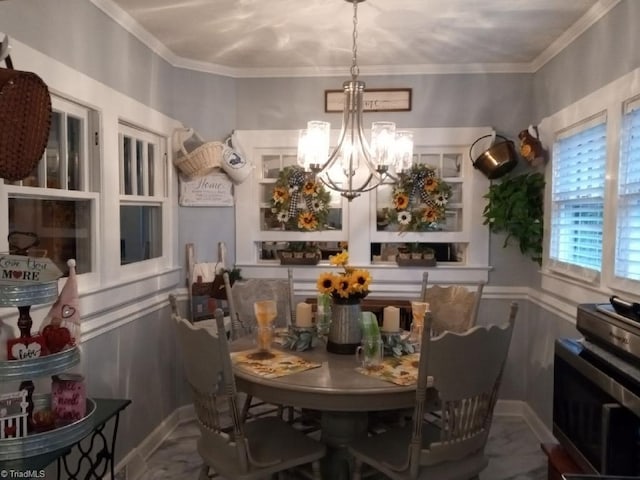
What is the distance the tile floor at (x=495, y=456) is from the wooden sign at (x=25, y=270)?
169 cm

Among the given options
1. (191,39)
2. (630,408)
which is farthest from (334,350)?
(191,39)

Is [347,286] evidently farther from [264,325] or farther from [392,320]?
[264,325]

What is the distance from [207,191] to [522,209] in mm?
2137

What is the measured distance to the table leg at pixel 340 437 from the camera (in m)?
2.44

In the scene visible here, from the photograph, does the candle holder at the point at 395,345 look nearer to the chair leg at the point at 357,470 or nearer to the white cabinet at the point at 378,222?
the chair leg at the point at 357,470

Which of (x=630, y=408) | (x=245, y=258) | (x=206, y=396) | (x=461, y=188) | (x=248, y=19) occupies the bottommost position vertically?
(x=206, y=396)

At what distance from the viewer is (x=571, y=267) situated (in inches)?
117

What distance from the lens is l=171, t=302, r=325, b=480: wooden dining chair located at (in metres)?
1.98

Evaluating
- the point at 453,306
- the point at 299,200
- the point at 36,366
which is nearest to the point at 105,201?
the point at 36,366

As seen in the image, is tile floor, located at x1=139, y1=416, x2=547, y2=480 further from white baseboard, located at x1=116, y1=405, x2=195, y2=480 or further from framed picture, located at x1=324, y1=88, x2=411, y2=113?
framed picture, located at x1=324, y1=88, x2=411, y2=113

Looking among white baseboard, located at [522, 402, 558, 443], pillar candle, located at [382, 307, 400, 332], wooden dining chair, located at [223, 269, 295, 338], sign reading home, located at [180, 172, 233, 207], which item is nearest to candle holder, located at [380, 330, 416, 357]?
pillar candle, located at [382, 307, 400, 332]

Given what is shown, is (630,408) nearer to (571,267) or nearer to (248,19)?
(571,267)

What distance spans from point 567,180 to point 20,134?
2.82 meters

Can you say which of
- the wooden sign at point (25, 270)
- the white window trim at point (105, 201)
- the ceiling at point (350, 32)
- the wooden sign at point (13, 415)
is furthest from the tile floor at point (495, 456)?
the ceiling at point (350, 32)
